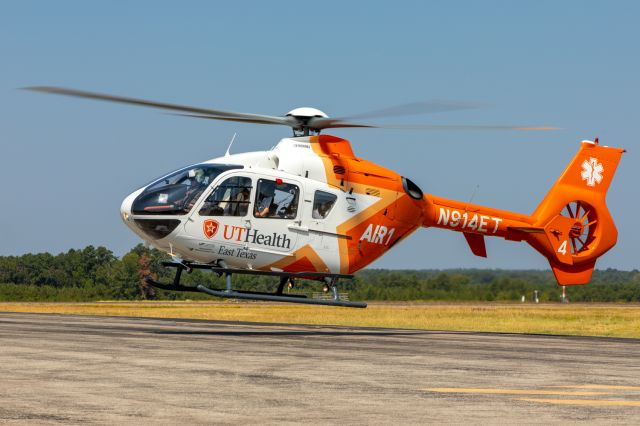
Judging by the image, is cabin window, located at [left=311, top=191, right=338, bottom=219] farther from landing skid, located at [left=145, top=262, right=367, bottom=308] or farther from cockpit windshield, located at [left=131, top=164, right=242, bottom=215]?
cockpit windshield, located at [left=131, top=164, right=242, bottom=215]

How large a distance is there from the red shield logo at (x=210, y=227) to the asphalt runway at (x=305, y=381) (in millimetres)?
2684

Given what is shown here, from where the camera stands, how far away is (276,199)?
88.1 feet

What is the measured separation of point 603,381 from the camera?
56.3 ft

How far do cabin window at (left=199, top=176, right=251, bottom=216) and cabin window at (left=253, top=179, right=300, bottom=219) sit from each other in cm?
32

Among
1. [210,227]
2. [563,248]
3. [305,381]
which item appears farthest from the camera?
[563,248]

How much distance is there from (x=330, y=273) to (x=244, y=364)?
9813 millimetres

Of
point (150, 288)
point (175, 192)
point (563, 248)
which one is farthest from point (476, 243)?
point (150, 288)

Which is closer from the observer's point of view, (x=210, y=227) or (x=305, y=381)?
(x=305, y=381)

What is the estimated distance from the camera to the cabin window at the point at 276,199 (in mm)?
26516

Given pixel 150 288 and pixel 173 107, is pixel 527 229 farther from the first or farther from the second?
pixel 150 288

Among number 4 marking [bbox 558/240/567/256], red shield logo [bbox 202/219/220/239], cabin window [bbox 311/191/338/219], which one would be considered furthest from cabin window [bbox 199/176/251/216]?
number 4 marking [bbox 558/240/567/256]

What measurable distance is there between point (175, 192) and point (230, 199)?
1.44m

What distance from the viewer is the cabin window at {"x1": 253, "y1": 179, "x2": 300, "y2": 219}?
2652 cm

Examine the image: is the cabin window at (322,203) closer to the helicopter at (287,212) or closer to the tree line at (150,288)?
the helicopter at (287,212)
